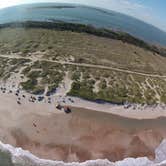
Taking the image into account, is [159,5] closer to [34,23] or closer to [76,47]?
[76,47]

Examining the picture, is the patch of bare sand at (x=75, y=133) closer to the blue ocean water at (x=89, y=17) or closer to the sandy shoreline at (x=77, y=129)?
the sandy shoreline at (x=77, y=129)

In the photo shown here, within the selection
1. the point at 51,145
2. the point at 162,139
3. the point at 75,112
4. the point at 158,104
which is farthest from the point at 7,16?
the point at 162,139

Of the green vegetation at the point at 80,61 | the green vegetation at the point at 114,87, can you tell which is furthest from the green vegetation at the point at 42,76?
the green vegetation at the point at 114,87

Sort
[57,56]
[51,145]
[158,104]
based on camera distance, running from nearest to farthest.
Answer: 1. [57,56]
2. [158,104]
3. [51,145]

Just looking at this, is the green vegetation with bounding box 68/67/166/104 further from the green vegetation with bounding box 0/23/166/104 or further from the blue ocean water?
the blue ocean water

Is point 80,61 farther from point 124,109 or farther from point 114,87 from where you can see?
point 124,109

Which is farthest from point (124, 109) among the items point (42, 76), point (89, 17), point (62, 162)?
point (62, 162)

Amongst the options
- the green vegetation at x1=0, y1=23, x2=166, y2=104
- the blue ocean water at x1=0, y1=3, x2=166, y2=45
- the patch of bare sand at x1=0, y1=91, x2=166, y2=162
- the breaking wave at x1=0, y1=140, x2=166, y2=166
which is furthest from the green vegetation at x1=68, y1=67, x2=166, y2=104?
the breaking wave at x1=0, y1=140, x2=166, y2=166

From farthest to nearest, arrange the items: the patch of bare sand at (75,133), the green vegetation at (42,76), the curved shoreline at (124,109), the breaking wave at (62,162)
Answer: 1. the breaking wave at (62,162)
2. the patch of bare sand at (75,133)
3. the curved shoreline at (124,109)
4. the green vegetation at (42,76)
